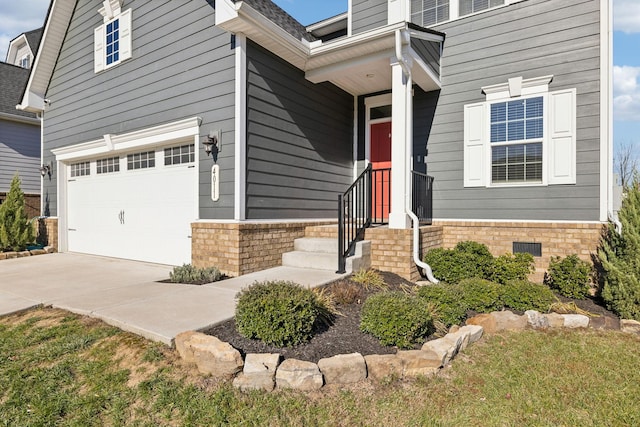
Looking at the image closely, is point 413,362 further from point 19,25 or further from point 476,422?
point 19,25

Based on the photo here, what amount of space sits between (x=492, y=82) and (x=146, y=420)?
7119mm

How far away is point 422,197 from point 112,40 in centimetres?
717

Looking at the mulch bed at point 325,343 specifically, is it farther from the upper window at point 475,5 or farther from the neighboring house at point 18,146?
the neighboring house at point 18,146

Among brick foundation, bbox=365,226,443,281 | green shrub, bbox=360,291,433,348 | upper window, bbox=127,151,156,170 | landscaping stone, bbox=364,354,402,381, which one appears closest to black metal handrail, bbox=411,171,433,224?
brick foundation, bbox=365,226,443,281

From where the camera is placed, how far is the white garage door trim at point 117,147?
6.06 m

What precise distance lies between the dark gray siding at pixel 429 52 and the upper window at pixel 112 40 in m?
5.49

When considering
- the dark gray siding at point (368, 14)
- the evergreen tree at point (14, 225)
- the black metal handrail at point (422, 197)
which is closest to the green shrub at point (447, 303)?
the black metal handrail at point (422, 197)

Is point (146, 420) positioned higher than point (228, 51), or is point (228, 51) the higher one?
point (228, 51)

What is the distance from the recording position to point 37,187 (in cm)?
1266

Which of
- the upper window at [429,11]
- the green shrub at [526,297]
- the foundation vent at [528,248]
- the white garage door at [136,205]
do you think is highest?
the upper window at [429,11]

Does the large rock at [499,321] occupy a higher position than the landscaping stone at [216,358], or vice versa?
the landscaping stone at [216,358]

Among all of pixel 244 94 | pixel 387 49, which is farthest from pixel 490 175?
pixel 244 94

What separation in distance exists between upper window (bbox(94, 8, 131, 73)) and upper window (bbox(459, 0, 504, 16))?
6497mm

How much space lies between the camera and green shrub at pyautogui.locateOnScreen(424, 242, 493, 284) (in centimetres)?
555
